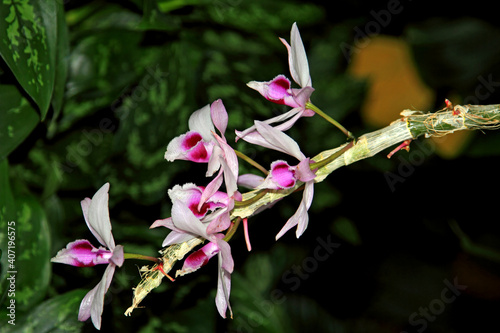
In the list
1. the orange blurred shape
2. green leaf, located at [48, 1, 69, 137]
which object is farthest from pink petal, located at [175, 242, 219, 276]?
the orange blurred shape

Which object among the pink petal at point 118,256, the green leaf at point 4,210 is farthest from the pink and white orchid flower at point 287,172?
the green leaf at point 4,210

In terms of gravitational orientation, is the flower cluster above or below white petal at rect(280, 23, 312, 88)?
below

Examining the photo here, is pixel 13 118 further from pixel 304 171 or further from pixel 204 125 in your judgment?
pixel 304 171

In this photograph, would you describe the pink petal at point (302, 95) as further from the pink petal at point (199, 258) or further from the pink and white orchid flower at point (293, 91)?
the pink petal at point (199, 258)

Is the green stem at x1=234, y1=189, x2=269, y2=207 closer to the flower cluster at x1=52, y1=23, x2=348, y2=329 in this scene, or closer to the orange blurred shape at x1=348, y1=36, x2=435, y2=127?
the flower cluster at x1=52, y1=23, x2=348, y2=329

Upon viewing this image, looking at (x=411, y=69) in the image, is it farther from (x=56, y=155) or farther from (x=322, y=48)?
(x=56, y=155)

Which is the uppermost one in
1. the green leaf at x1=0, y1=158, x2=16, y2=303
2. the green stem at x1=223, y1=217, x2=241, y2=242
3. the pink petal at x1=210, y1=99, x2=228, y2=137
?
the pink petal at x1=210, y1=99, x2=228, y2=137
